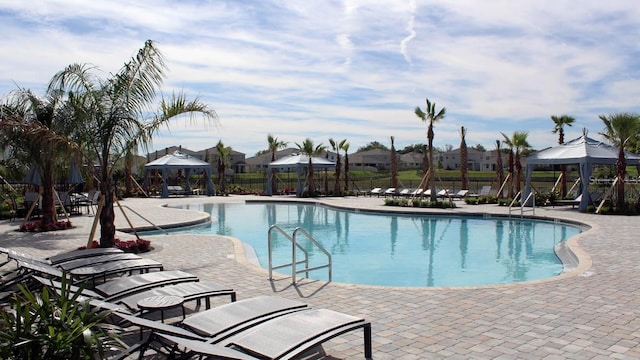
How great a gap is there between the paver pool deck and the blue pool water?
5.49 feet

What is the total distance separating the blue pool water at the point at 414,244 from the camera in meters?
9.73

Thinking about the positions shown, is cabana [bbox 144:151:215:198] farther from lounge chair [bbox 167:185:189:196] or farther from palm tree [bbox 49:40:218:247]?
palm tree [bbox 49:40:218:247]

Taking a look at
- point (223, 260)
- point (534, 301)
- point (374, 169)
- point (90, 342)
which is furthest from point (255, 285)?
point (374, 169)

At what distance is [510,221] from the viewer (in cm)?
1717

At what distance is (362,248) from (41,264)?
778 cm

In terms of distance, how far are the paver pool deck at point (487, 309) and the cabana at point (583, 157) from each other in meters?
9.23

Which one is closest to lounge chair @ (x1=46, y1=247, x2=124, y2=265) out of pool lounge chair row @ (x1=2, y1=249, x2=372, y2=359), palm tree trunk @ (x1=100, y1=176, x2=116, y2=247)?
pool lounge chair row @ (x1=2, y1=249, x2=372, y2=359)

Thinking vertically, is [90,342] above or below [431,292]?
above

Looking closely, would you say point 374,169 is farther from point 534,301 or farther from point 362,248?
point 534,301

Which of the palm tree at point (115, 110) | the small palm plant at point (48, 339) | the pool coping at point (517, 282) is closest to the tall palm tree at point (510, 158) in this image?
the pool coping at point (517, 282)

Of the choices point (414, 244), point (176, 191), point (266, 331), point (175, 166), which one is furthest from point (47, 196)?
point (176, 191)

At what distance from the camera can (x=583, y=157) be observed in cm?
1862

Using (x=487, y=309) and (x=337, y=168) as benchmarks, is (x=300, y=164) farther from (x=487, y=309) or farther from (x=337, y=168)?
(x=487, y=309)

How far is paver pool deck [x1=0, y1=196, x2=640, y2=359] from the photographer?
4562 mm
